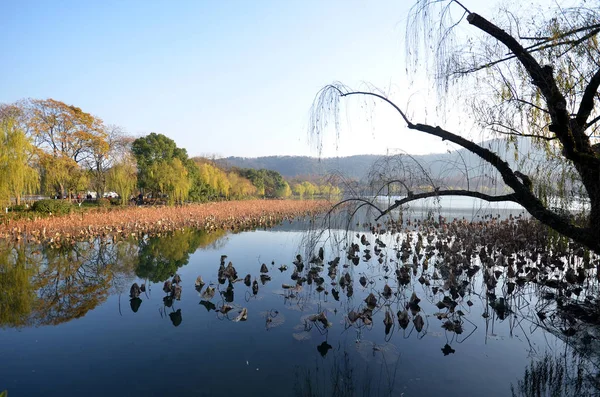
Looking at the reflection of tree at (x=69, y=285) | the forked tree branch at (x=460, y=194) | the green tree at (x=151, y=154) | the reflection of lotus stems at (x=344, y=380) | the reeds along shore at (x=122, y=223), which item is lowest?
the reflection of lotus stems at (x=344, y=380)

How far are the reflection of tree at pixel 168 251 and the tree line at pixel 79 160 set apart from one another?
8.08 m

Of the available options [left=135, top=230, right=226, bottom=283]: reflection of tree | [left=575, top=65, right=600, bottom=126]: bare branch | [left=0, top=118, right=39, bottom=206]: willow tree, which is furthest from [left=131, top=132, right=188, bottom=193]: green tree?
[left=575, top=65, right=600, bottom=126]: bare branch

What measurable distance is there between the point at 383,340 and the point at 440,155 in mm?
2754

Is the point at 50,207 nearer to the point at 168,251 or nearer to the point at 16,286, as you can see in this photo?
the point at 168,251

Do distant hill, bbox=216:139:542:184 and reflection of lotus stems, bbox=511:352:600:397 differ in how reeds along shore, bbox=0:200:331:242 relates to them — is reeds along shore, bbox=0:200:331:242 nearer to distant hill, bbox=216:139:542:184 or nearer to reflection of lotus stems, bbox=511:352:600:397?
distant hill, bbox=216:139:542:184

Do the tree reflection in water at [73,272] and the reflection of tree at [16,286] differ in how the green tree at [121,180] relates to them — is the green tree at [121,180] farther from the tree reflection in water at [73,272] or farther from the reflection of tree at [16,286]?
the reflection of tree at [16,286]

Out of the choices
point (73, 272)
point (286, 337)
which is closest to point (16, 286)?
point (73, 272)

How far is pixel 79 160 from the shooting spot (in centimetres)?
3011

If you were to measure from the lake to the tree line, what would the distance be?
1113cm

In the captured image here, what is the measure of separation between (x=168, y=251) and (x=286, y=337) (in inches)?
330

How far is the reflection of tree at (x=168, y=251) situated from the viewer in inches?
361

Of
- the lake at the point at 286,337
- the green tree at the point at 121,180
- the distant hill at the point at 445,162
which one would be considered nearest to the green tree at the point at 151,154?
the green tree at the point at 121,180

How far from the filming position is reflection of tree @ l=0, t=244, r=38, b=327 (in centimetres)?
586

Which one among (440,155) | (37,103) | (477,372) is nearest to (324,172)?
(440,155)
